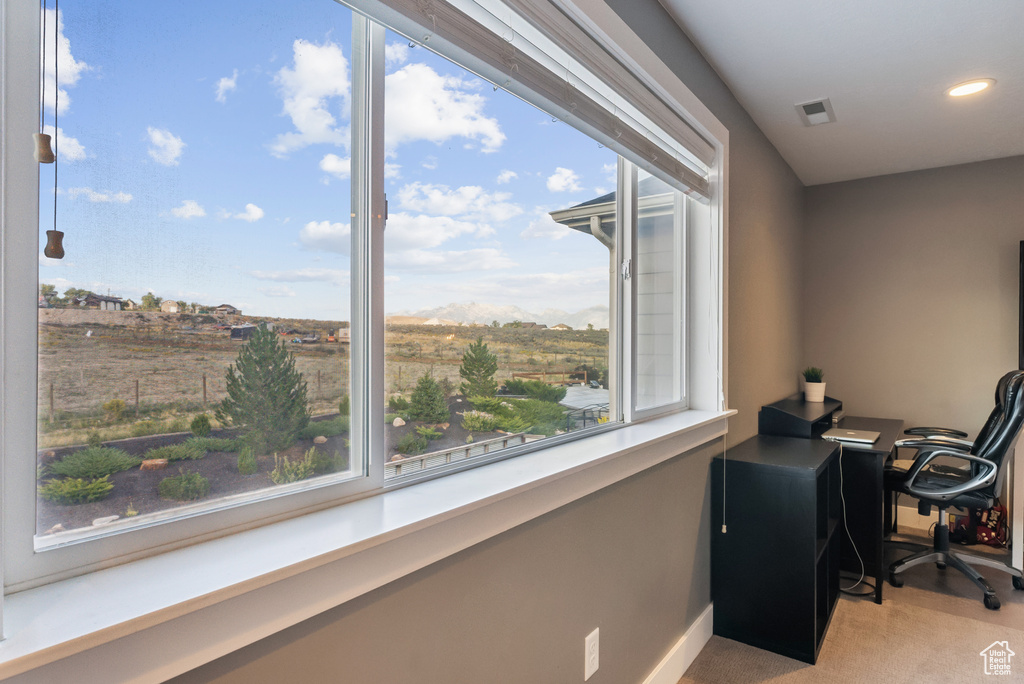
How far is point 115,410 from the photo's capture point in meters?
0.74

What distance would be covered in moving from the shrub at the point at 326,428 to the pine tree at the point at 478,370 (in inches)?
13.4

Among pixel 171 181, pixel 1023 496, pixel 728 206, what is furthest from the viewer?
pixel 1023 496

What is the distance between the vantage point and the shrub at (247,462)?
0.88 m

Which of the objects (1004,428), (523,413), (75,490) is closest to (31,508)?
(75,490)

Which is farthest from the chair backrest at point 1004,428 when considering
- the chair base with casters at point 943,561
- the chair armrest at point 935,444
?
the chair base with casters at point 943,561

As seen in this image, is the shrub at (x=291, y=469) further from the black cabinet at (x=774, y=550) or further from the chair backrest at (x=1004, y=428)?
the chair backrest at (x=1004, y=428)

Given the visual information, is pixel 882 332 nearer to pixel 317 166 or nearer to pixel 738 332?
pixel 738 332

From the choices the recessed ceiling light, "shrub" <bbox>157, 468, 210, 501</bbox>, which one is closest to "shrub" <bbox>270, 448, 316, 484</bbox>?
"shrub" <bbox>157, 468, 210, 501</bbox>

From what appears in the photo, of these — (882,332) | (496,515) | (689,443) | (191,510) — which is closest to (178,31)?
(191,510)

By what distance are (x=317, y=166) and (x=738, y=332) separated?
2.26 metres

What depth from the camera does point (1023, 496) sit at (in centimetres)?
295

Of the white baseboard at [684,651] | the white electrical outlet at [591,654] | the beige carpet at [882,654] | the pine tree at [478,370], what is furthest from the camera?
the beige carpet at [882,654]

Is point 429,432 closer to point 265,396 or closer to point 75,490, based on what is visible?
point 265,396

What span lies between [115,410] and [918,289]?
15.1 ft
